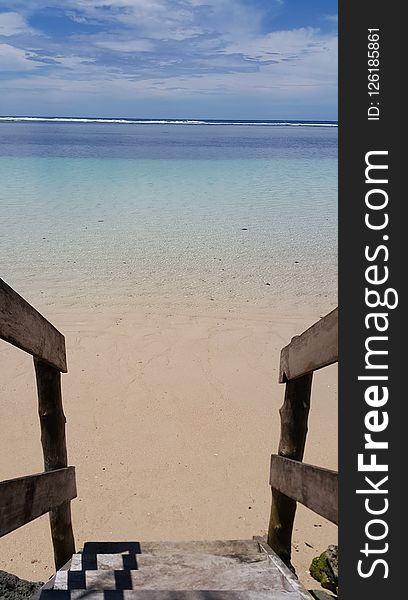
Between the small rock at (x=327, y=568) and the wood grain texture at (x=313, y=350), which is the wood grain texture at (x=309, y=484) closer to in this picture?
the wood grain texture at (x=313, y=350)

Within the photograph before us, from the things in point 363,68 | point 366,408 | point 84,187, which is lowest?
point 366,408

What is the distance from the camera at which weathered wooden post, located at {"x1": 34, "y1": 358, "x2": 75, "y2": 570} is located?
3.07 metres

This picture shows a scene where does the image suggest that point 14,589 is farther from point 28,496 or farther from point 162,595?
point 162,595

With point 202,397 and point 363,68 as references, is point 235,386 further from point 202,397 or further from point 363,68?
point 363,68

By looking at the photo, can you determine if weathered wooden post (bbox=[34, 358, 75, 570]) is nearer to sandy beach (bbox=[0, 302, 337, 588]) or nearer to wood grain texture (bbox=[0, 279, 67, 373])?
wood grain texture (bbox=[0, 279, 67, 373])

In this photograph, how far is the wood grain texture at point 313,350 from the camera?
2.01 metres

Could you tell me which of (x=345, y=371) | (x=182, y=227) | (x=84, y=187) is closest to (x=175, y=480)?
(x=345, y=371)

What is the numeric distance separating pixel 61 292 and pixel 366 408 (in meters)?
7.83

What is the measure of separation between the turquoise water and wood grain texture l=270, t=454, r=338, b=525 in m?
5.64

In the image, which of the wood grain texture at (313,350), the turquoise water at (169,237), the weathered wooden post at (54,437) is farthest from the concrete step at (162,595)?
the turquoise water at (169,237)

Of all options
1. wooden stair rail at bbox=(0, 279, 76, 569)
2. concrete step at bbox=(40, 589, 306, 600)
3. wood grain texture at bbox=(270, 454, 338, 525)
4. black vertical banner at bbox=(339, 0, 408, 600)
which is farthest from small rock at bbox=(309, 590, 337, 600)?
black vertical banner at bbox=(339, 0, 408, 600)

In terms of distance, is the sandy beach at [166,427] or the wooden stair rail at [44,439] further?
the sandy beach at [166,427]

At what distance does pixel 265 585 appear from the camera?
96.0 inches

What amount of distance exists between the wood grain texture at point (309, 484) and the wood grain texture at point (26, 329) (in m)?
1.19
